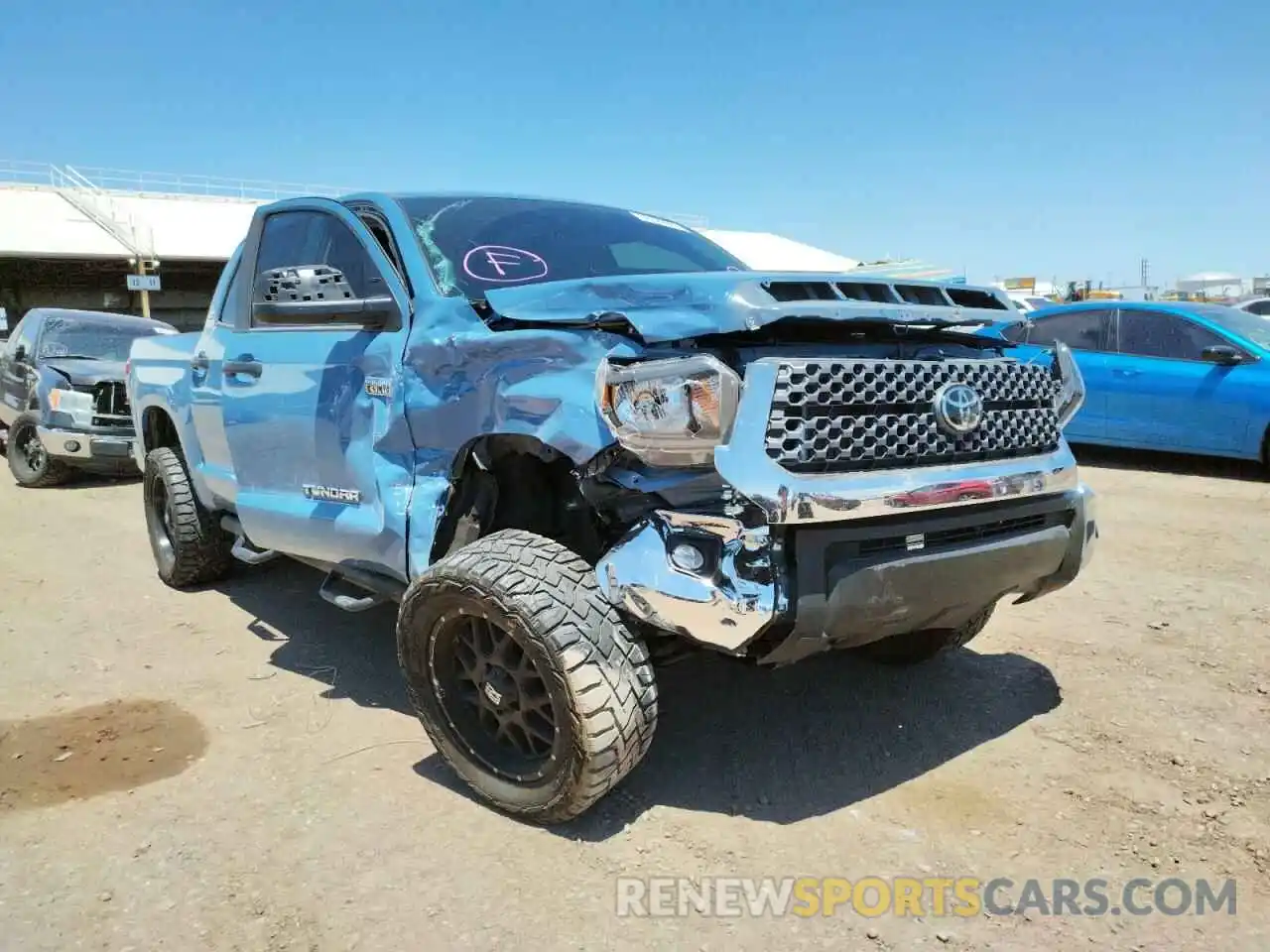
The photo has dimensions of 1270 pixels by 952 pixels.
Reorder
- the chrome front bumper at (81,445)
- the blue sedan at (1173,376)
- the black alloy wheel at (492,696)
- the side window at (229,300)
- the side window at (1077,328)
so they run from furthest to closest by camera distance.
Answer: the side window at (1077,328) < the chrome front bumper at (81,445) < the blue sedan at (1173,376) < the side window at (229,300) < the black alloy wheel at (492,696)

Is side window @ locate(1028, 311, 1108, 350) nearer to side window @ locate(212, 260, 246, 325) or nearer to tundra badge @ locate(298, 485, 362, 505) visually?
side window @ locate(212, 260, 246, 325)

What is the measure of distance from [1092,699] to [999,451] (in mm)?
1380

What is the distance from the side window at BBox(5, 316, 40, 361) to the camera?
9.54 m

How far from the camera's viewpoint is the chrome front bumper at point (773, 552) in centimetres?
235

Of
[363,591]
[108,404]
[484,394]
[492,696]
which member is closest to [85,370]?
[108,404]

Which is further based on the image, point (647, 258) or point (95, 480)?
point (95, 480)

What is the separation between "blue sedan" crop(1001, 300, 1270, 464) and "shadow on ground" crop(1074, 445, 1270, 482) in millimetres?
239

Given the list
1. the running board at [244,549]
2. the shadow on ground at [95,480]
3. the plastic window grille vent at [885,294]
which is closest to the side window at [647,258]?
the plastic window grille vent at [885,294]

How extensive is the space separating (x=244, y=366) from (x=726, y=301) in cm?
245

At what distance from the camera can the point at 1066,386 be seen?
3.17m

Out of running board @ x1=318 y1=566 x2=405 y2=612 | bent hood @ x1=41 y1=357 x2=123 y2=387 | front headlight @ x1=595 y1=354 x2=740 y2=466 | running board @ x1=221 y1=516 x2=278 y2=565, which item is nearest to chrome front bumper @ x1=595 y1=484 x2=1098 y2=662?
front headlight @ x1=595 y1=354 x2=740 y2=466

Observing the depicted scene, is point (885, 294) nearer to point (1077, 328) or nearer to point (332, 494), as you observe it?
point (332, 494)

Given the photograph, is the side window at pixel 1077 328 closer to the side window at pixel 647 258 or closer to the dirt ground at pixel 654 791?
the dirt ground at pixel 654 791

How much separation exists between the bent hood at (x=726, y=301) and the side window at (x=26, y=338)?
8.67 metres
